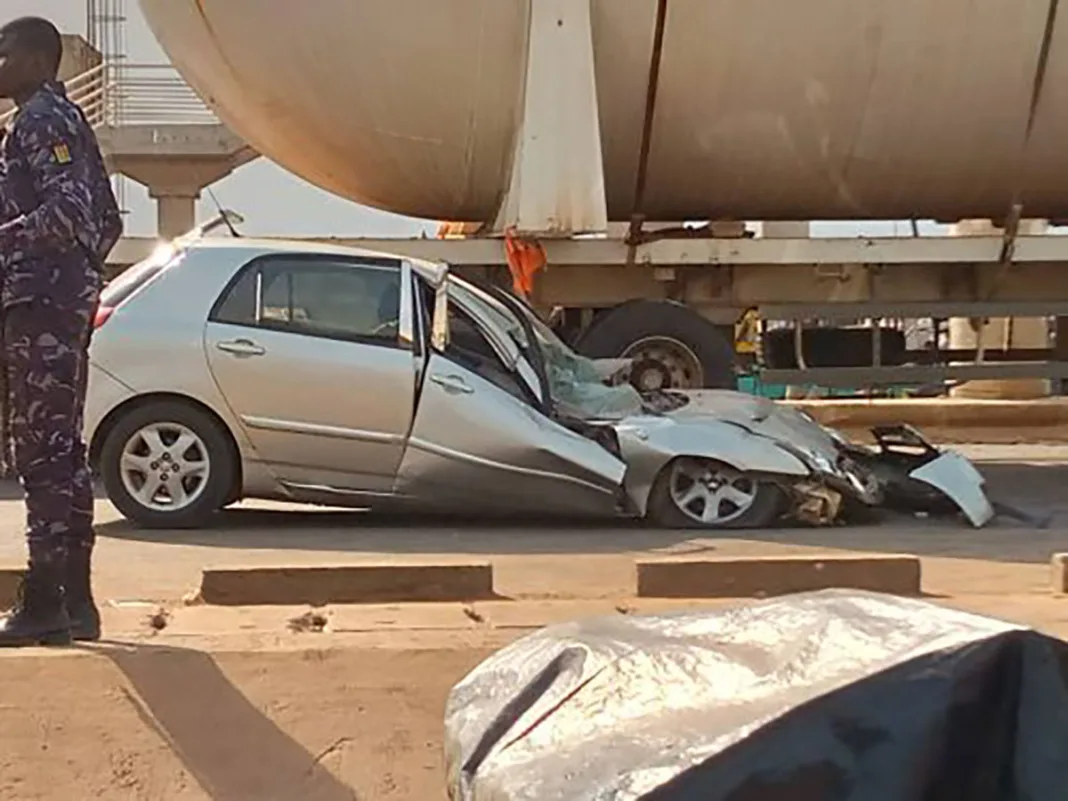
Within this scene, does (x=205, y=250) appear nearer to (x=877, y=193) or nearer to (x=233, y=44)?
(x=233, y=44)

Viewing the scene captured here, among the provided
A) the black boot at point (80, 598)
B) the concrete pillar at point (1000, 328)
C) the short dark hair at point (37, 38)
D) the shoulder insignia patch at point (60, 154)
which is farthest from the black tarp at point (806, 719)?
the concrete pillar at point (1000, 328)

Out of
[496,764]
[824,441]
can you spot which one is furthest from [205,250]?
[496,764]

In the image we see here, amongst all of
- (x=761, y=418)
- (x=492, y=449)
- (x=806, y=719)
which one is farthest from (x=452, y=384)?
(x=806, y=719)

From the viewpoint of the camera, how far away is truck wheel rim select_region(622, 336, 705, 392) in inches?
432

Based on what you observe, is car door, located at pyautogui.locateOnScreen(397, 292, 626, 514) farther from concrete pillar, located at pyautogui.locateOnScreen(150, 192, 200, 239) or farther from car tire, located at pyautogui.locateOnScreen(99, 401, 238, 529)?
concrete pillar, located at pyautogui.locateOnScreen(150, 192, 200, 239)

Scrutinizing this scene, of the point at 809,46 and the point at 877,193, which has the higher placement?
the point at 809,46

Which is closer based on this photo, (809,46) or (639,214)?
(809,46)

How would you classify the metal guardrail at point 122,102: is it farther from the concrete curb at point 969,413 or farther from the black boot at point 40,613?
the black boot at point 40,613

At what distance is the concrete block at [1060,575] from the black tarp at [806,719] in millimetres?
2876

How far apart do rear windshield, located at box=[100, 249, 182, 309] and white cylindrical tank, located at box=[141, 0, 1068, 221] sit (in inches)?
79.9

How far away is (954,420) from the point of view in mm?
15750

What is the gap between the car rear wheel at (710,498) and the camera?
8602mm

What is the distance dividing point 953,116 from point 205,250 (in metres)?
5.04

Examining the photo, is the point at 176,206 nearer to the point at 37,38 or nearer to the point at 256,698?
the point at 37,38
